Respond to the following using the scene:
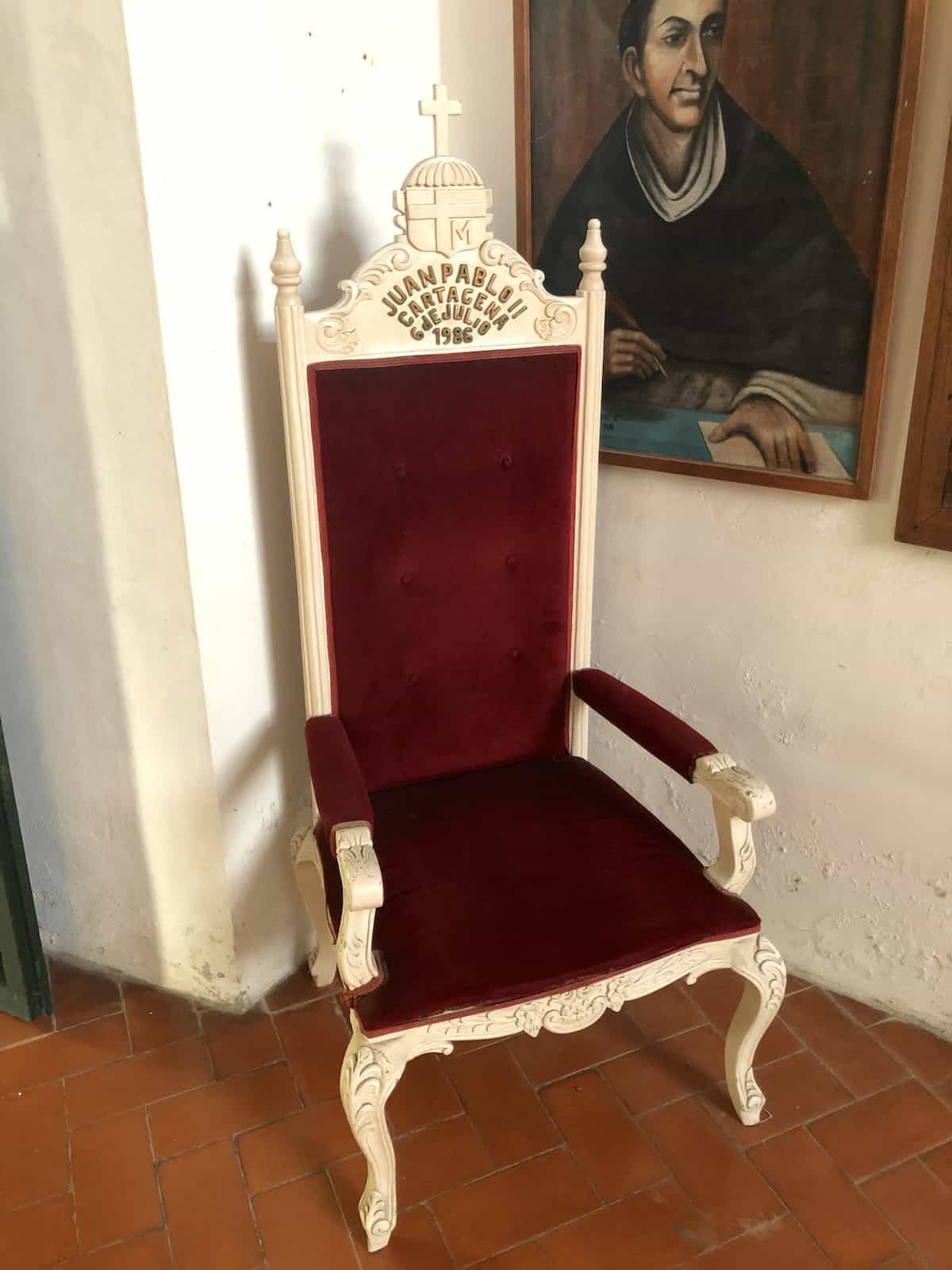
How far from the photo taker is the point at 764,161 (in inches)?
66.9

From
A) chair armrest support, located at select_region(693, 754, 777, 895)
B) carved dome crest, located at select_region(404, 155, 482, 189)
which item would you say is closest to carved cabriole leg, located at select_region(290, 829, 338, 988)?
chair armrest support, located at select_region(693, 754, 777, 895)

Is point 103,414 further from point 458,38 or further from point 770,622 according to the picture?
point 770,622

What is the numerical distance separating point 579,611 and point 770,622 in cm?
38

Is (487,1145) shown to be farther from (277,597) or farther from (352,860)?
(277,597)

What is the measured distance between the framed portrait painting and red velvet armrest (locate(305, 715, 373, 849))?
0.82m

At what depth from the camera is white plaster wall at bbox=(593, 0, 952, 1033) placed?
1821 millimetres

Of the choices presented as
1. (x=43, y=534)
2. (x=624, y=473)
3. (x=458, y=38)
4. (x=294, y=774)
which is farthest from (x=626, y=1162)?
(x=458, y=38)

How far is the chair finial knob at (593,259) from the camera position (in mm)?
1795

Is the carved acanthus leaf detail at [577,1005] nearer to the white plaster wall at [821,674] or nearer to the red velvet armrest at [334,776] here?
the red velvet armrest at [334,776]

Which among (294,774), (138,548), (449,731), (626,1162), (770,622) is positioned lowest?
(626,1162)

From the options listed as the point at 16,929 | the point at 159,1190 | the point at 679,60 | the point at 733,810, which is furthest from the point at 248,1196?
the point at 679,60

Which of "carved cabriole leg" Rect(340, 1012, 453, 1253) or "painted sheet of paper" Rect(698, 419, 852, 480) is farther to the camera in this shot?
"painted sheet of paper" Rect(698, 419, 852, 480)

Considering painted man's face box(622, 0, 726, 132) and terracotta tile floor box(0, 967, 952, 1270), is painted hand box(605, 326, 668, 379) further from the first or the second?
terracotta tile floor box(0, 967, 952, 1270)

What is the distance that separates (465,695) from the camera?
1949 mm
